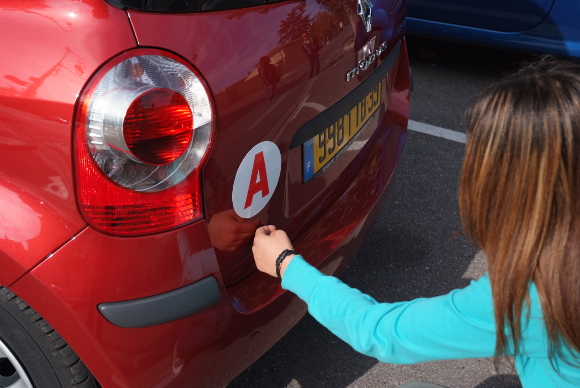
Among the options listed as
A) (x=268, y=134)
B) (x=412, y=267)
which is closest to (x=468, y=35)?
(x=412, y=267)

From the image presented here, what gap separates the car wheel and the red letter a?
504 mm

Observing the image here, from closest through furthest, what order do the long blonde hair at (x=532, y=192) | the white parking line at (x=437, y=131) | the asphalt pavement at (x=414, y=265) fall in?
the long blonde hair at (x=532, y=192) → the asphalt pavement at (x=414, y=265) → the white parking line at (x=437, y=131)

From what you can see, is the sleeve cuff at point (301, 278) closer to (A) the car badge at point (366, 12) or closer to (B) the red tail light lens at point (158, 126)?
(B) the red tail light lens at point (158, 126)

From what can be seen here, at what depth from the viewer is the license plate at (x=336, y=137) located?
1733 mm

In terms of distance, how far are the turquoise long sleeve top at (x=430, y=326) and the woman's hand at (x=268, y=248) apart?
104mm

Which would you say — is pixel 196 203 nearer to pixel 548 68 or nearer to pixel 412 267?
pixel 548 68

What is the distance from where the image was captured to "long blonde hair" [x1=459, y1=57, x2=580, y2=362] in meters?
1.09

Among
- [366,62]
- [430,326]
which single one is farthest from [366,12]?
[430,326]

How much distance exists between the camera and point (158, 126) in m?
1.29

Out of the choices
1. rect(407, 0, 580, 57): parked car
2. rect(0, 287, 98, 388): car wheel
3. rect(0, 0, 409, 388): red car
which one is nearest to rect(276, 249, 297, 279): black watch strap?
rect(0, 0, 409, 388): red car

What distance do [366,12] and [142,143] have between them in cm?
86

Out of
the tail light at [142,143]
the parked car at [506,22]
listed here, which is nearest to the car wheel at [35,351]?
the tail light at [142,143]

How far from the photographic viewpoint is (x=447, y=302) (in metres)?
1.23

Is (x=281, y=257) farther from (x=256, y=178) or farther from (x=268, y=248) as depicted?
(x=256, y=178)
